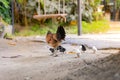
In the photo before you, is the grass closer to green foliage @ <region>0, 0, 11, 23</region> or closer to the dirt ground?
green foliage @ <region>0, 0, 11, 23</region>

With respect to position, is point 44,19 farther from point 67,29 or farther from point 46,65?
point 46,65

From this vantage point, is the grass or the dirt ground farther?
the grass

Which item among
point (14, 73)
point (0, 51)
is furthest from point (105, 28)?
point (14, 73)

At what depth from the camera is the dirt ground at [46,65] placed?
411cm

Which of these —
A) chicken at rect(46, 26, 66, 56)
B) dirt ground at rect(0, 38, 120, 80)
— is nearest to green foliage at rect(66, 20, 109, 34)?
dirt ground at rect(0, 38, 120, 80)

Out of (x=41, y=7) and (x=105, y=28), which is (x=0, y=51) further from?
(x=105, y=28)

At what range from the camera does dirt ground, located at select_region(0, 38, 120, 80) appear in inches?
162

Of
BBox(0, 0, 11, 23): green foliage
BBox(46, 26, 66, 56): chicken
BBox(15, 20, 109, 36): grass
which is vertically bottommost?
BBox(15, 20, 109, 36): grass

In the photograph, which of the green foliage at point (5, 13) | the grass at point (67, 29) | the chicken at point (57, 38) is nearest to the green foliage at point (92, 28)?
the grass at point (67, 29)

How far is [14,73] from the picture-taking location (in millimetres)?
5199

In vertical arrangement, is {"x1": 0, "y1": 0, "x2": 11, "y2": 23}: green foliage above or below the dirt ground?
above

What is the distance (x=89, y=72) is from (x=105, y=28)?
9.08 m

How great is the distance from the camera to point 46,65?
5793 mm

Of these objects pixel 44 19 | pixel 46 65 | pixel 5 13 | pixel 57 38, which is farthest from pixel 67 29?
pixel 46 65
